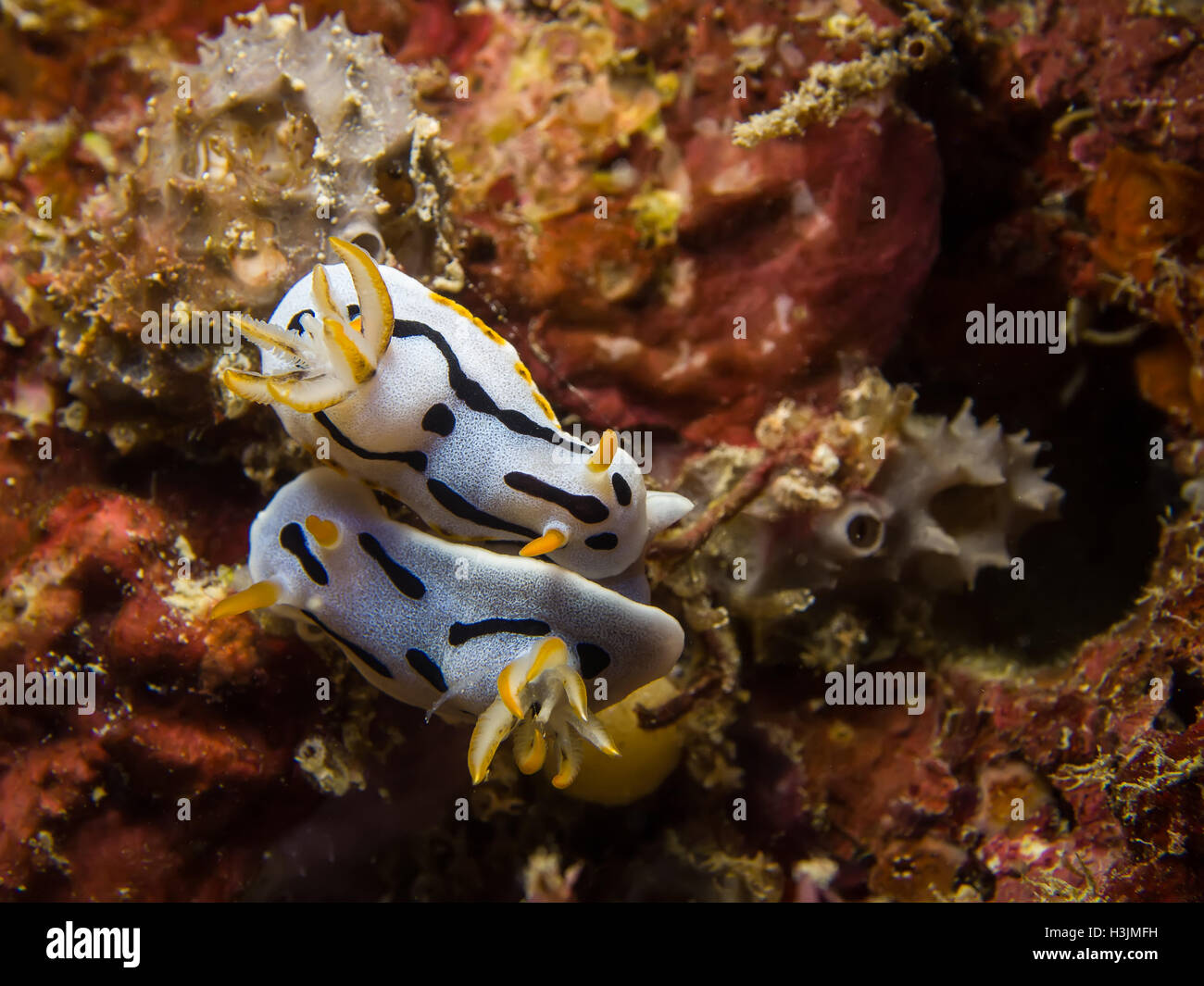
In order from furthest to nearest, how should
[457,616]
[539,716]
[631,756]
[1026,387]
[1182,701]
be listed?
1. [1026,387]
2. [631,756]
3. [1182,701]
4. [457,616]
5. [539,716]

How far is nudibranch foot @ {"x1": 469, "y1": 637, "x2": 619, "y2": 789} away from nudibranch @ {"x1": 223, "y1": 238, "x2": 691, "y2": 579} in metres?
0.35

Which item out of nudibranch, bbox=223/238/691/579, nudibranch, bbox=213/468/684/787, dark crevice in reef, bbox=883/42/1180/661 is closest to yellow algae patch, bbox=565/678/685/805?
nudibranch, bbox=213/468/684/787

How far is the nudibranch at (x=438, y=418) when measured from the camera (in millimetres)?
2279

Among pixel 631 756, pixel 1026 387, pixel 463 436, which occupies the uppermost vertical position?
pixel 1026 387

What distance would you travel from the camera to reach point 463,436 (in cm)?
240

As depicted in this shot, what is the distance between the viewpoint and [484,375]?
2428mm

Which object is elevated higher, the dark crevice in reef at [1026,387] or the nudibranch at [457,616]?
the dark crevice in reef at [1026,387]

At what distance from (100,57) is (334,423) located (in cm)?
356

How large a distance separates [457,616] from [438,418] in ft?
2.25

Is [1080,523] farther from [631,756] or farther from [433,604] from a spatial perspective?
[433,604]

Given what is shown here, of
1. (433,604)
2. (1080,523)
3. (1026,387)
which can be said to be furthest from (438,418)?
(1080,523)

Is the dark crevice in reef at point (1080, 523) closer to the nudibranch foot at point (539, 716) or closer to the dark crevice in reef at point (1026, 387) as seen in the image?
the dark crevice in reef at point (1026, 387)

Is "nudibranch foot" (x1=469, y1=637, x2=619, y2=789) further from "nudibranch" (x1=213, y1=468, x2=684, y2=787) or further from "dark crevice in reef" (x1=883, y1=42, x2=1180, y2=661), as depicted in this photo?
"dark crevice in reef" (x1=883, y1=42, x2=1180, y2=661)

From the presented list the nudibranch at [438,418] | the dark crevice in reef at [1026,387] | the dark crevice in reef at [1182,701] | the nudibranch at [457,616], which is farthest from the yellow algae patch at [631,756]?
the dark crevice in reef at [1182,701]
